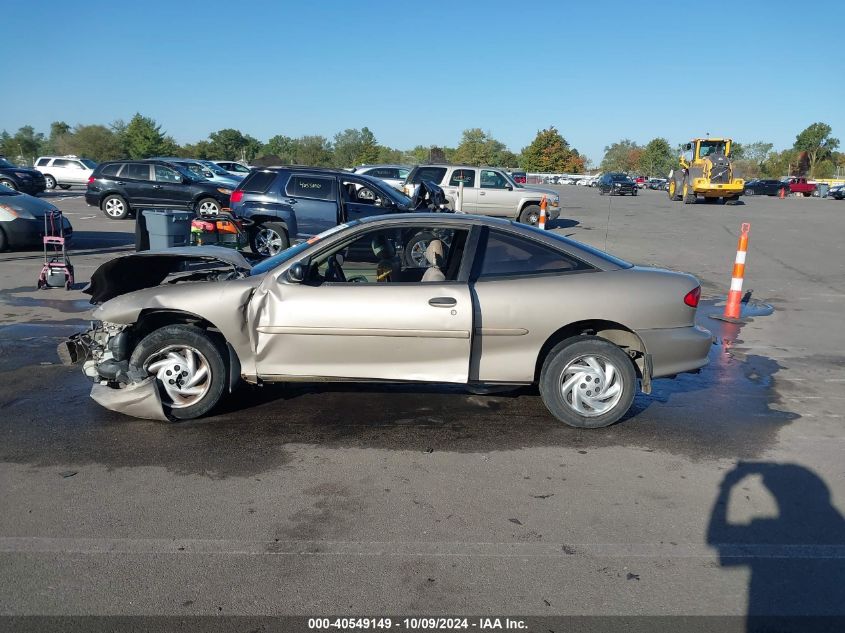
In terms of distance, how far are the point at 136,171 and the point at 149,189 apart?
79 centimetres

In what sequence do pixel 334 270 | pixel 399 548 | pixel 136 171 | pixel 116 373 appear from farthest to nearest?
pixel 136 171 < pixel 334 270 < pixel 116 373 < pixel 399 548

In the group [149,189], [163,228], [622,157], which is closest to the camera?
[163,228]

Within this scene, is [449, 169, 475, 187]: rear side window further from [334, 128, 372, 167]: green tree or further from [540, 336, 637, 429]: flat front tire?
[334, 128, 372, 167]: green tree

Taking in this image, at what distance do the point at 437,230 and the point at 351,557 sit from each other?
2.87 metres

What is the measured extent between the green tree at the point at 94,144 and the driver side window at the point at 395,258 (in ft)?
238

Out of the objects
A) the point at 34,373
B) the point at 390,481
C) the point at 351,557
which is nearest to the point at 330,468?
the point at 390,481

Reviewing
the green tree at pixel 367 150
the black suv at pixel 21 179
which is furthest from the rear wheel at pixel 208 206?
the green tree at pixel 367 150

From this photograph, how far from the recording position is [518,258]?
18.1 ft

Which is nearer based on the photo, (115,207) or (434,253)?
(434,253)

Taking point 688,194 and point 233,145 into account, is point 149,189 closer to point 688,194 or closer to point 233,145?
point 688,194

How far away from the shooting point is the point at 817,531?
13.0 feet

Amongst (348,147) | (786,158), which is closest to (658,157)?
(786,158)

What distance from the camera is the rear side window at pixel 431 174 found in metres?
21.6

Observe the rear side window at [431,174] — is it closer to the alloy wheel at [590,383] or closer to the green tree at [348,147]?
the alloy wheel at [590,383]
